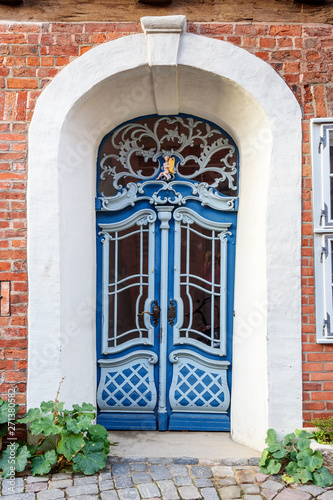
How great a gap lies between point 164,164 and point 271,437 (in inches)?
94.8

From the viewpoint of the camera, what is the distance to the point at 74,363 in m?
3.69

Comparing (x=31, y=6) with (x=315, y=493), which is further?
(x=31, y=6)

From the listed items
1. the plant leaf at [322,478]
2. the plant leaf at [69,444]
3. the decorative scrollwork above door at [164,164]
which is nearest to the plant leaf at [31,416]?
the plant leaf at [69,444]

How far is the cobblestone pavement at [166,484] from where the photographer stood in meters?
2.97

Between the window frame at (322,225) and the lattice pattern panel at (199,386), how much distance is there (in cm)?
99

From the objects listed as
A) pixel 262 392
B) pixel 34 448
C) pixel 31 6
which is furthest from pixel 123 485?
pixel 31 6

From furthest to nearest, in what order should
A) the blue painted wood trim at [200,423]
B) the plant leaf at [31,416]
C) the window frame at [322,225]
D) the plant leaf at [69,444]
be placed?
the blue painted wood trim at [200,423]
the window frame at [322,225]
the plant leaf at [31,416]
the plant leaf at [69,444]

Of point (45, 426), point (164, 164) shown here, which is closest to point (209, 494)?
point (45, 426)

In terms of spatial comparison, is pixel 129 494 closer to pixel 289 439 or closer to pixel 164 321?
pixel 289 439

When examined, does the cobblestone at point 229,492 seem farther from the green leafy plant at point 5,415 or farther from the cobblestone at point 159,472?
the green leafy plant at point 5,415

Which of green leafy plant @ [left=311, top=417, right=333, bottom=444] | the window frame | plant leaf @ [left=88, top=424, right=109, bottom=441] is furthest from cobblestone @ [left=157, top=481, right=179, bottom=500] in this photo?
the window frame

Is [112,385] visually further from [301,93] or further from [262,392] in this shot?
[301,93]

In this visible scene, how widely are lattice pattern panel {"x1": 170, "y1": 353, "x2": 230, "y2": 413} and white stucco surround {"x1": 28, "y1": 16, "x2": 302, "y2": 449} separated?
31 cm

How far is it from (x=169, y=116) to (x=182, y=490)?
3.02 metres
